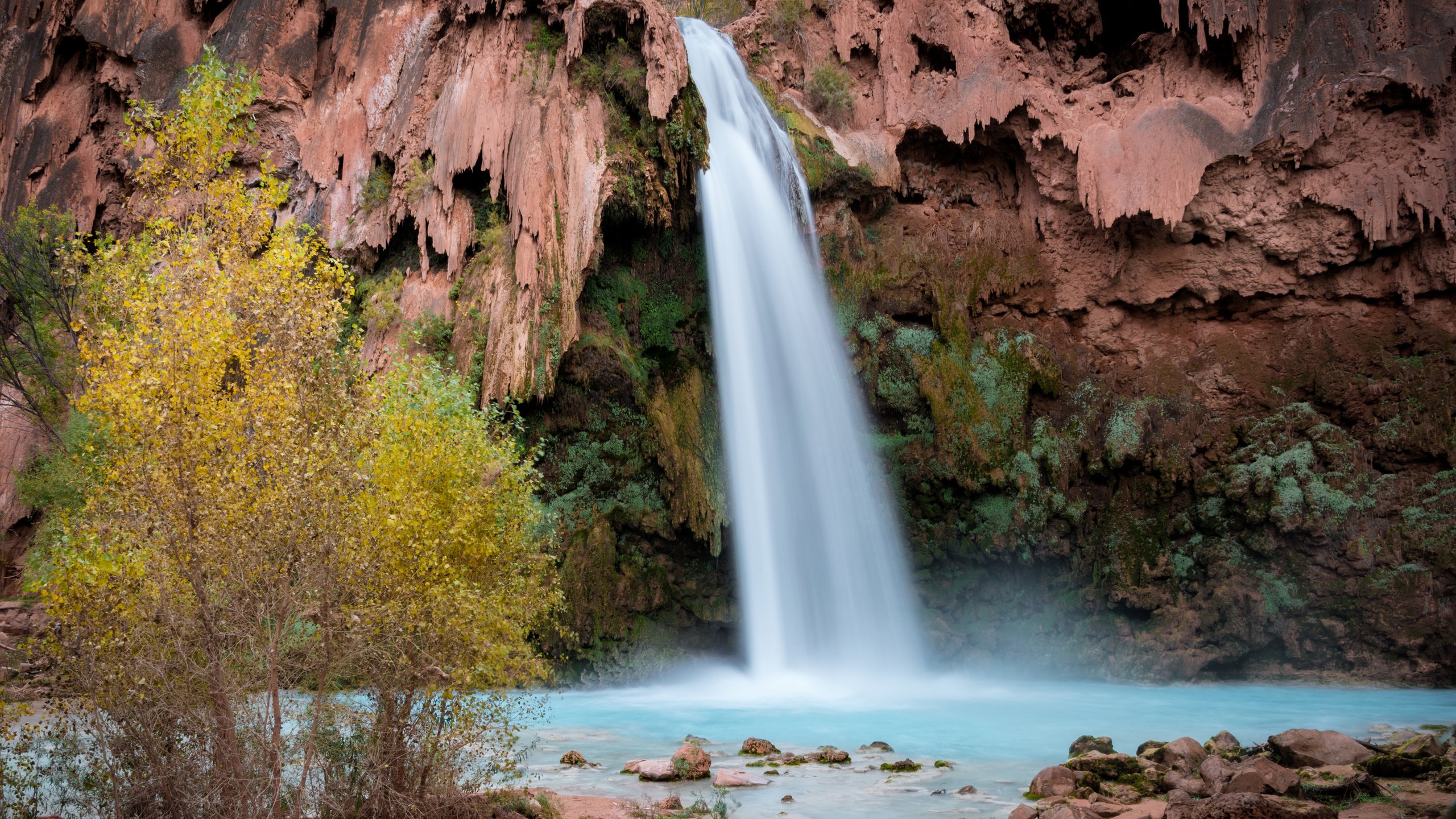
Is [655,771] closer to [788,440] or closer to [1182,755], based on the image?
[1182,755]

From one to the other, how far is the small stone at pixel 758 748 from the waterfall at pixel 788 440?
757 cm

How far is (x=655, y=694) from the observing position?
18656 mm

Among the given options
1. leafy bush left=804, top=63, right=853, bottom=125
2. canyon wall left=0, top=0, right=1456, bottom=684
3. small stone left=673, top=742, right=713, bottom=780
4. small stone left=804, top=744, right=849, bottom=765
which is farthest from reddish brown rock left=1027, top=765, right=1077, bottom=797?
leafy bush left=804, top=63, right=853, bottom=125

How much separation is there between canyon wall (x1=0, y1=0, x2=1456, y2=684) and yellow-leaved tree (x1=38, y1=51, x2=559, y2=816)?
9841 millimetres

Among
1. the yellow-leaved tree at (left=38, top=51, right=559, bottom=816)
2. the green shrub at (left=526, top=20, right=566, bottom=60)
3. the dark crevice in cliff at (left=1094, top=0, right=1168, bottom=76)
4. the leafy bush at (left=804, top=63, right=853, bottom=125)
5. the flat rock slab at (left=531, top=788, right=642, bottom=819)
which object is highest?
the dark crevice in cliff at (left=1094, top=0, right=1168, bottom=76)

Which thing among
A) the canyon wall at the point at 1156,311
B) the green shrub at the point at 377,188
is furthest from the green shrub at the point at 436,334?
the canyon wall at the point at 1156,311

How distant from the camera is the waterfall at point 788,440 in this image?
2025cm

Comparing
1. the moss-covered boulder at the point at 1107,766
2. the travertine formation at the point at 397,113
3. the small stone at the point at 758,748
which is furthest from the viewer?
the travertine formation at the point at 397,113

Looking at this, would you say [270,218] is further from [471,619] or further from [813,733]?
[813,733]

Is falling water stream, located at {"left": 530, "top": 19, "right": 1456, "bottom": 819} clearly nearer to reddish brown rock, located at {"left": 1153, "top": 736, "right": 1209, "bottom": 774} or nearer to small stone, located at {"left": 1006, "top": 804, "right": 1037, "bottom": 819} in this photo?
reddish brown rock, located at {"left": 1153, "top": 736, "right": 1209, "bottom": 774}

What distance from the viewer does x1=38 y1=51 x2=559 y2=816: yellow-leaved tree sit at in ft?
20.1

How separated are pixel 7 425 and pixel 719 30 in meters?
22.8

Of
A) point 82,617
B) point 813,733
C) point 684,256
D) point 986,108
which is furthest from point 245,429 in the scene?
point 986,108

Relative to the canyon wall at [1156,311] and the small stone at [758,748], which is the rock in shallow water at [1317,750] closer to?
the small stone at [758,748]
